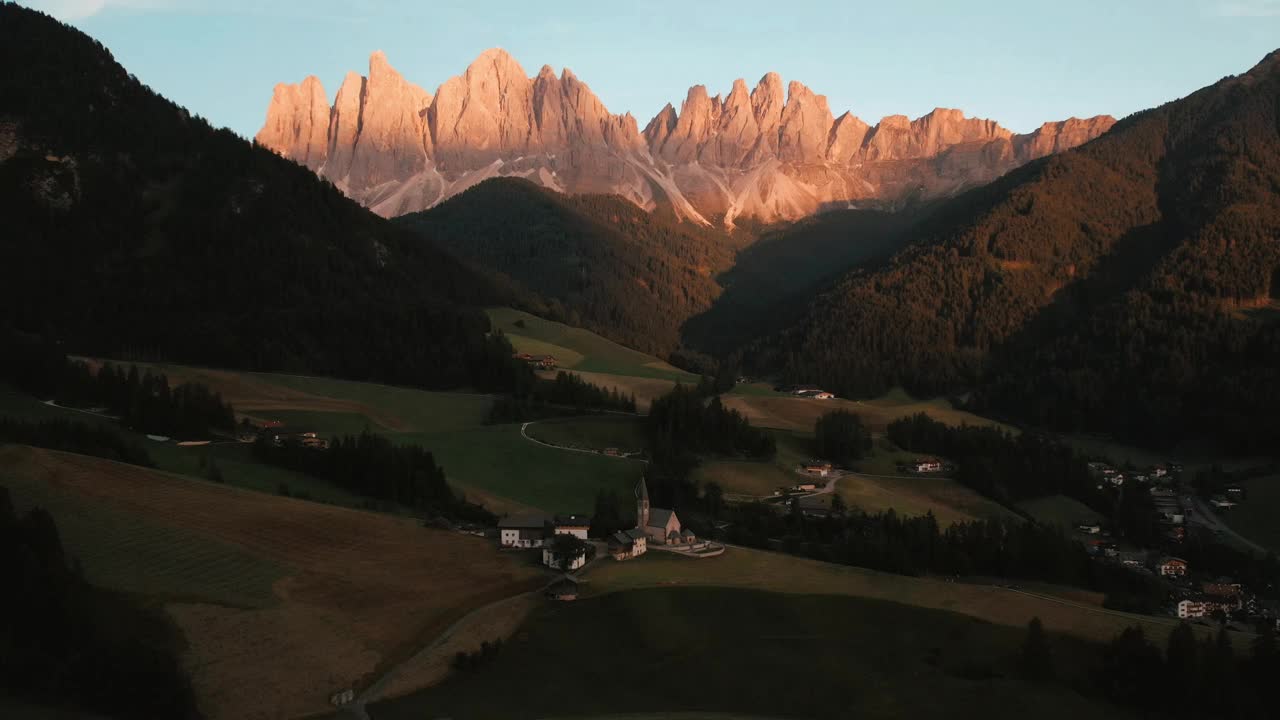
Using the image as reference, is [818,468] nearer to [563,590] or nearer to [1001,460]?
[1001,460]

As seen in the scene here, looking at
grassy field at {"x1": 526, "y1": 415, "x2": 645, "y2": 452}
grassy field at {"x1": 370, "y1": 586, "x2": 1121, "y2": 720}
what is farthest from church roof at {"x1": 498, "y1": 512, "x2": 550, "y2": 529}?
grassy field at {"x1": 526, "y1": 415, "x2": 645, "y2": 452}

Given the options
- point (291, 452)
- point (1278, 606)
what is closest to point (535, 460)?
point (291, 452)

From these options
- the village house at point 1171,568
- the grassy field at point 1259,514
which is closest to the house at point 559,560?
the village house at point 1171,568

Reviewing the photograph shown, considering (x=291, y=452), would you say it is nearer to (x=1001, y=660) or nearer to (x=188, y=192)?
(x=1001, y=660)

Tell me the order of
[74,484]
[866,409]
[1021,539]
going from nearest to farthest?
[74,484], [1021,539], [866,409]

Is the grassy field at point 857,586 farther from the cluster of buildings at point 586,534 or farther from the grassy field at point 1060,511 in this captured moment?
the grassy field at point 1060,511
